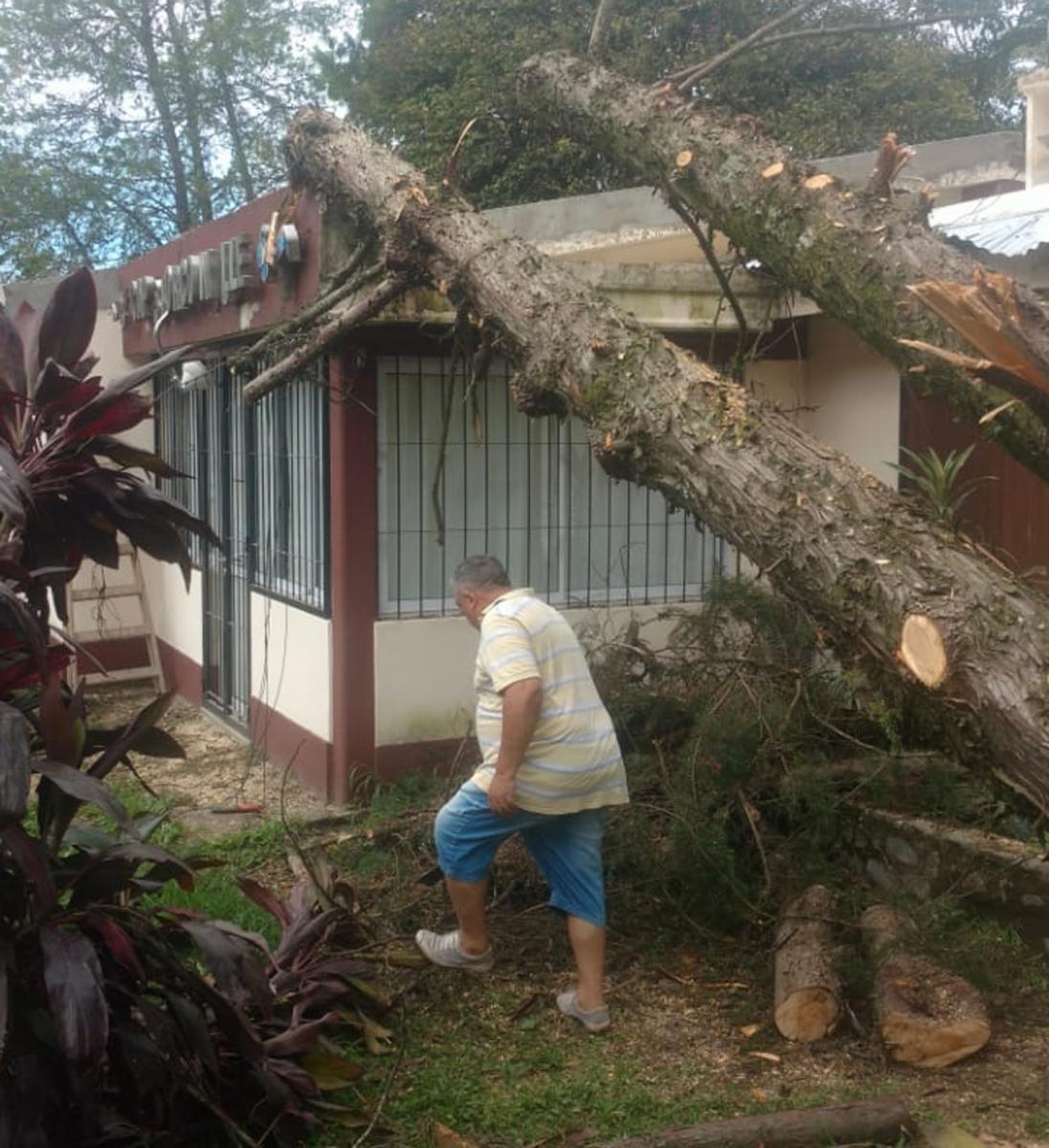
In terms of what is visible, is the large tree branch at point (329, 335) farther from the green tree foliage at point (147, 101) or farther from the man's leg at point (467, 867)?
the green tree foliage at point (147, 101)

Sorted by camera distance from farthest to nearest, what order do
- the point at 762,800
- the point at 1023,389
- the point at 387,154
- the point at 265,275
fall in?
the point at 265,275, the point at 387,154, the point at 762,800, the point at 1023,389

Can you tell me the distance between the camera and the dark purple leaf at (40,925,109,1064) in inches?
123

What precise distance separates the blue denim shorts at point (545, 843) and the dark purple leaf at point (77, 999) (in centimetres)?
188

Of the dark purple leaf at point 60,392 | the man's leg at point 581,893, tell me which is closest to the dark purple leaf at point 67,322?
the dark purple leaf at point 60,392

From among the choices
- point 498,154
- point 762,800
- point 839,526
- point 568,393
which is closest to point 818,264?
point 568,393

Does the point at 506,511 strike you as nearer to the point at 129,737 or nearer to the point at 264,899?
the point at 264,899

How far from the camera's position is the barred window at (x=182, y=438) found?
405 inches

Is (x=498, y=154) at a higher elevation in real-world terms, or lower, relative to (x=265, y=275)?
higher

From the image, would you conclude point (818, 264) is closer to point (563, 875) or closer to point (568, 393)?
point (568, 393)

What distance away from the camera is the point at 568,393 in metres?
4.80

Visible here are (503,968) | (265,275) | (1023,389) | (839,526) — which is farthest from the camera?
(265,275)

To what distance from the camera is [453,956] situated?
17.3 feet

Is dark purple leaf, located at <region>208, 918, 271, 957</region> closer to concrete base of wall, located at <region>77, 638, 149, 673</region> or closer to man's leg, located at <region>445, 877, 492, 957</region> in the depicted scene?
man's leg, located at <region>445, 877, 492, 957</region>

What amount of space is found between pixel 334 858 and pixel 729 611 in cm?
221
